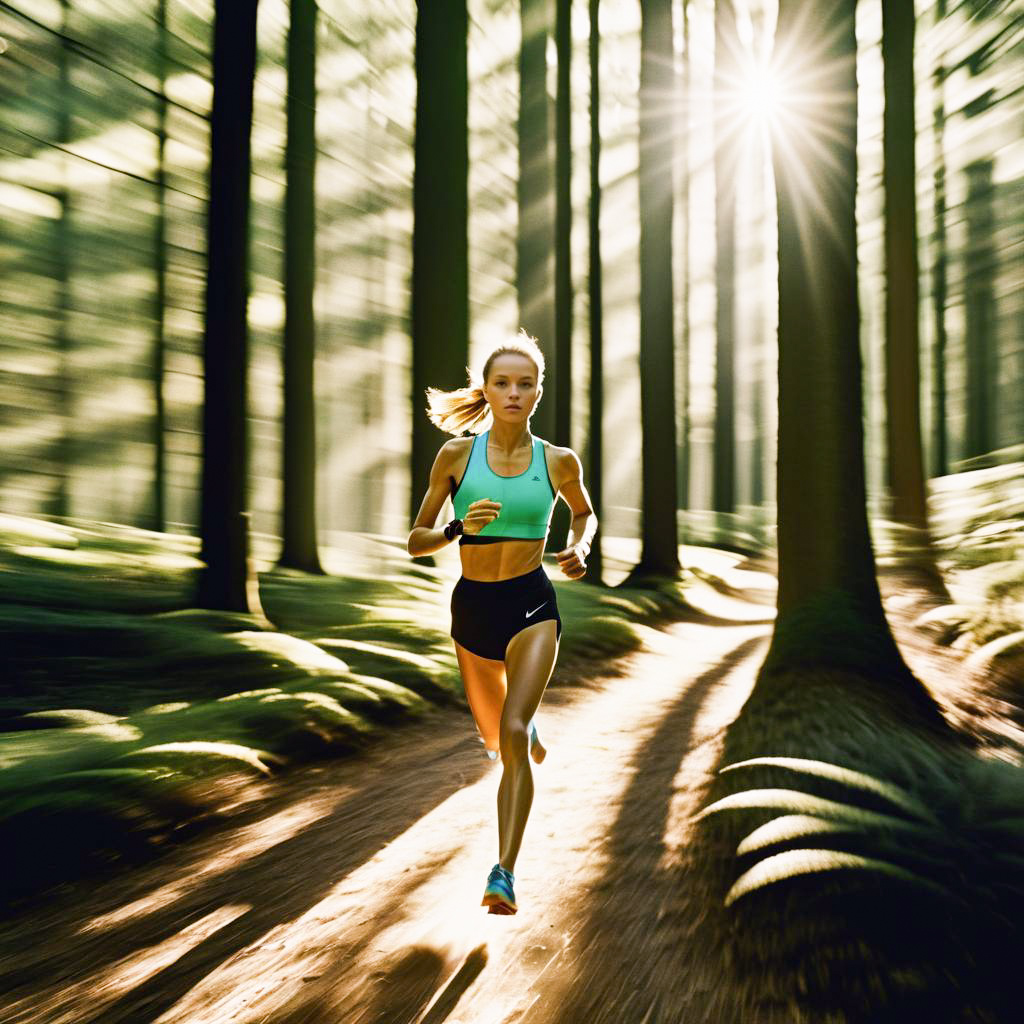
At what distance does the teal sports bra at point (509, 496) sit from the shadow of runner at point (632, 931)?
5.66ft

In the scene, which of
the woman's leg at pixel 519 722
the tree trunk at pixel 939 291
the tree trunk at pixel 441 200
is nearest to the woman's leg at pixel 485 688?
the woman's leg at pixel 519 722

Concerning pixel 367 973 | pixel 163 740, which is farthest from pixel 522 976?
pixel 163 740

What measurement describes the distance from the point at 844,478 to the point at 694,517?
21.5 metres

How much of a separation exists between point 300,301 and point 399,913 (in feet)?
37.0

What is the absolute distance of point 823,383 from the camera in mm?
6988

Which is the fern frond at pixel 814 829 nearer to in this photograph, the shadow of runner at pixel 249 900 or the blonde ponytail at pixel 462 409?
the shadow of runner at pixel 249 900

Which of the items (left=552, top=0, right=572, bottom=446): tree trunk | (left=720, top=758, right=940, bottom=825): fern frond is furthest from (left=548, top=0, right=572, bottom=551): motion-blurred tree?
(left=720, top=758, right=940, bottom=825): fern frond

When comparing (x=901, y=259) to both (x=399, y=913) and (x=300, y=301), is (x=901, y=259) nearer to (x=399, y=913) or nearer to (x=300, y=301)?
(x=300, y=301)

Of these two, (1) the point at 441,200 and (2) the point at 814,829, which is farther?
(1) the point at 441,200

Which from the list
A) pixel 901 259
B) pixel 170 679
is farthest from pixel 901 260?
pixel 170 679

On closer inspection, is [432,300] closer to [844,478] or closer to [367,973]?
[844,478]

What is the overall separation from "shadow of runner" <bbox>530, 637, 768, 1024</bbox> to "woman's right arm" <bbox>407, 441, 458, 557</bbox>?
1795mm

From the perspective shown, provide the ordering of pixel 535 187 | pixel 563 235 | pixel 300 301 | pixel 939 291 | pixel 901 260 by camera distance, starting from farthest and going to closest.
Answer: pixel 939 291 → pixel 535 187 → pixel 563 235 → pixel 300 301 → pixel 901 260

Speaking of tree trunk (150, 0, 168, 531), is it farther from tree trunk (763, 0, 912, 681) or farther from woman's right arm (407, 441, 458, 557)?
woman's right arm (407, 441, 458, 557)
